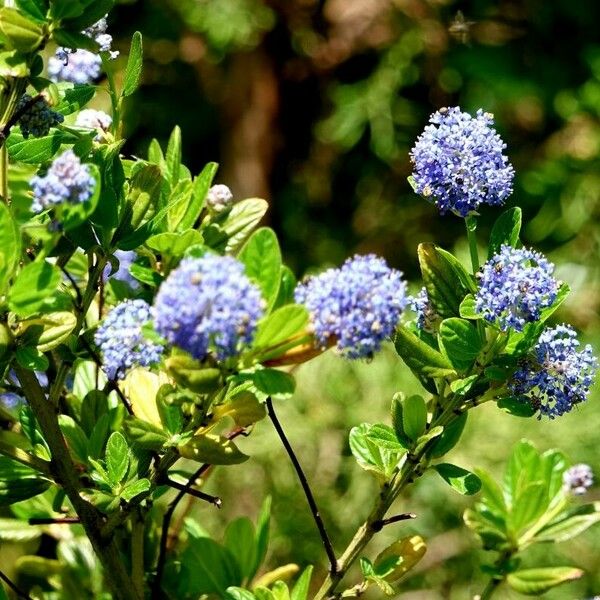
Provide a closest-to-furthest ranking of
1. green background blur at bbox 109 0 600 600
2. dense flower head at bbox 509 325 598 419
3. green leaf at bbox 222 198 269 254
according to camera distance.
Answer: dense flower head at bbox 509 325 598 419
green leaf at bbox 222 198 269 254
green background blur at bbox 109 0 600 600

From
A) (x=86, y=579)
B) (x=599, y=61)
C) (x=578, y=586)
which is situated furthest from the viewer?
(x=599, y=61)

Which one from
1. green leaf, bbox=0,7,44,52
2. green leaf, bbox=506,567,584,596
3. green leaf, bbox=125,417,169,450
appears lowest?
green leaf, bbox=506,567,584,596

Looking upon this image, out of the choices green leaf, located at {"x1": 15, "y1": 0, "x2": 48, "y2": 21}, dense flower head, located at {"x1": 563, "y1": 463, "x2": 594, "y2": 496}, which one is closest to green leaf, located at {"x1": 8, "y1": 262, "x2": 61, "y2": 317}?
green leaf, located at {"x1": 15, "y1": 0, "x2": 48, "y2": 21}

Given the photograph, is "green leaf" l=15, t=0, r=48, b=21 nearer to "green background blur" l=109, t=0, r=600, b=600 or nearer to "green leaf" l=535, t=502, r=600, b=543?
"green leaf" l=535, t=502, r=600, b=543

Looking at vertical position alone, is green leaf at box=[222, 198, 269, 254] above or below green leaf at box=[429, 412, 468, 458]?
above

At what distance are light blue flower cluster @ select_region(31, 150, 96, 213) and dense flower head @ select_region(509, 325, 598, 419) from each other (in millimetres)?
218

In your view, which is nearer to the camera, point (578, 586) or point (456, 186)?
point (456, 186)

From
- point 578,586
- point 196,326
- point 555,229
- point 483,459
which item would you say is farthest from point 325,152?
point 196,326

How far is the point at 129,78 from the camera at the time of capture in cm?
49

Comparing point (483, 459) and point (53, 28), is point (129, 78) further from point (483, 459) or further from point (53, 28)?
point (483, 459)

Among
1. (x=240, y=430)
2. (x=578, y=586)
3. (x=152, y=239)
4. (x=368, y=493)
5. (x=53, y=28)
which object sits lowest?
(x=578, y=586)

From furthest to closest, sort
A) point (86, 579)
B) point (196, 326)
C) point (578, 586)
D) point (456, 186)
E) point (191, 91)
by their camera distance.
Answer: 1. point (191, 91)
2. point (578, 586)
3. point (86, 579)
4. point (456, 186)
5. point (196, 326)

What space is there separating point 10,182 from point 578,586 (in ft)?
3.25

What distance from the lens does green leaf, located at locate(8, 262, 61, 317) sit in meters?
0.39
